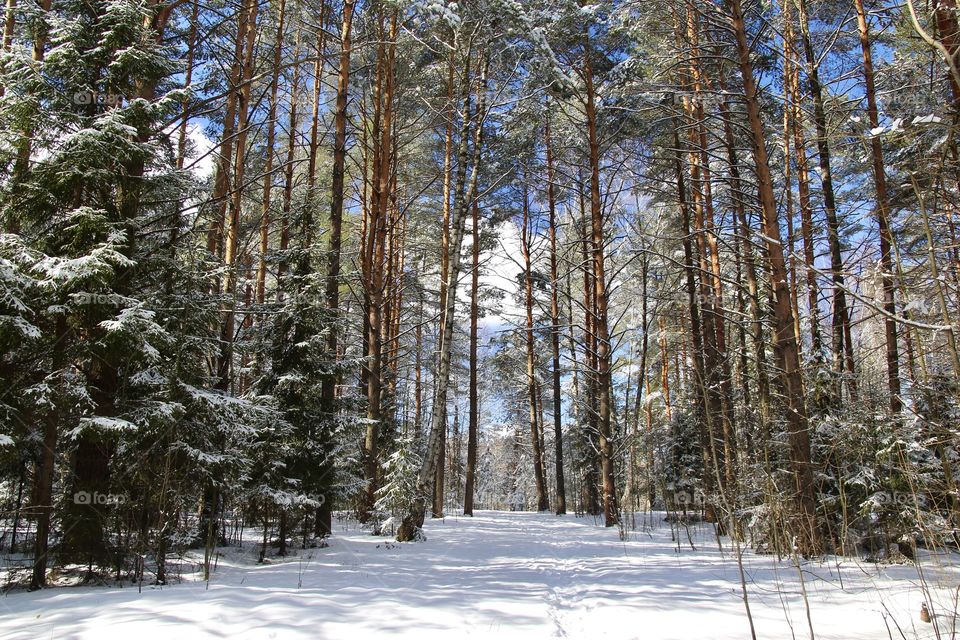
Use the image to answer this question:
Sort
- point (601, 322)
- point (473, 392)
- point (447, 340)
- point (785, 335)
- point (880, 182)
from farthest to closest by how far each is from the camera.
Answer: point (473, 392)
point (601, 322)
point (447, 340)
point (880, 182)
point (785, 335)

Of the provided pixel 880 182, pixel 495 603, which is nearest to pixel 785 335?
pixel 880 182

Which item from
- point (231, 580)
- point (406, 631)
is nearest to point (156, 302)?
point (231, 580)

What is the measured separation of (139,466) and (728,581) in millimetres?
5987

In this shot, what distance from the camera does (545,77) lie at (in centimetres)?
938

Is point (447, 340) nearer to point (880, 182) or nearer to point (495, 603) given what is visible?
point (495, 603)

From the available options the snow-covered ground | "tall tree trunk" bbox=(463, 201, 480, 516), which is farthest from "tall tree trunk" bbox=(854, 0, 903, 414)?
"tall tree trunk" bbox=(463, 201, 480, 516)

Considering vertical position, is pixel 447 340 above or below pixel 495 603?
above

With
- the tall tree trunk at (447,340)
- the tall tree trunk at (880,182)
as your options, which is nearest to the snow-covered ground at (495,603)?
the tall tree trunk at (447,340)

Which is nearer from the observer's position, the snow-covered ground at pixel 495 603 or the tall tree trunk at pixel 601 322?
the snow-covered ground at pixel 495 603

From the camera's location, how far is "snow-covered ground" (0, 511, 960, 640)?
3.15m

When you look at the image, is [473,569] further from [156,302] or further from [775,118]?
[775,118]

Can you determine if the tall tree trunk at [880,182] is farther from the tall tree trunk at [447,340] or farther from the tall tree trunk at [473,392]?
the tall tree trunk at [473,392]

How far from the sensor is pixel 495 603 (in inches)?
156

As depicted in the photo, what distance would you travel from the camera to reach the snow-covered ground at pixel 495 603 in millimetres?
3152
